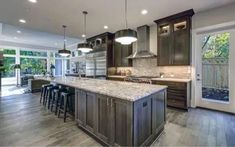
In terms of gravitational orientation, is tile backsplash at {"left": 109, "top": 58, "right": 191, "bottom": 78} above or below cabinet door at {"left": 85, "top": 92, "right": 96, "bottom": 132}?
above

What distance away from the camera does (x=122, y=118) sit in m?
1.96

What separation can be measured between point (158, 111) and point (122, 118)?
0.89m

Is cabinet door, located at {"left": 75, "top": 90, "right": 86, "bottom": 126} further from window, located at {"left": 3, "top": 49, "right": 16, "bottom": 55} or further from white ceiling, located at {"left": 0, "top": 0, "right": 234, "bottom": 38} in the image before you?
window, located at {"left": 3, "top": 49, "right": 16, "bottom": 55}

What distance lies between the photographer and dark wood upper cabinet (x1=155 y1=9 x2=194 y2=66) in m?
4.20

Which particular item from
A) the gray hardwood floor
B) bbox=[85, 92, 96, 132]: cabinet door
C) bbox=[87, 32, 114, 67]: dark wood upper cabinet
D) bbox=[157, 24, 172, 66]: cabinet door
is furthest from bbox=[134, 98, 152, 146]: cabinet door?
bbox=[87, 32, 114, 67]: dark wood upper cabinet

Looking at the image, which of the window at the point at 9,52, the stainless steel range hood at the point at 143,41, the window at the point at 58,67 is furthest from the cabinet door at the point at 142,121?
the window at the point at 58,67

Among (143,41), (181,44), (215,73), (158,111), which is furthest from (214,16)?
(158,111)

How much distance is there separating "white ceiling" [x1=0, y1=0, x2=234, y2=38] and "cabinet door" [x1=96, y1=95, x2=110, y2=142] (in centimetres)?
263

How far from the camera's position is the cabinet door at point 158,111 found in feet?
7.73

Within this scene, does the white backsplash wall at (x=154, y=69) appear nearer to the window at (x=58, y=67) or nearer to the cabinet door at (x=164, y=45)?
the cabinet door at (x=164, y=45)

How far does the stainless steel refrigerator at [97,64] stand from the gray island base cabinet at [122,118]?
404 centimetres

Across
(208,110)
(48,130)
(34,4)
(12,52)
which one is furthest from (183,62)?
(12,52)

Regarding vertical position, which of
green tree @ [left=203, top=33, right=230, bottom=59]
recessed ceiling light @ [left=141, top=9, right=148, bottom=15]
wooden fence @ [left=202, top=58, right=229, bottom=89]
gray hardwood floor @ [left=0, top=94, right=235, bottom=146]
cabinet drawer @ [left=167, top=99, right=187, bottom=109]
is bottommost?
gray hardwood floor @ [left=0, top=94, right=235, bottom=146]

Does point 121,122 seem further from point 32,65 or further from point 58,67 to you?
point 58,67
